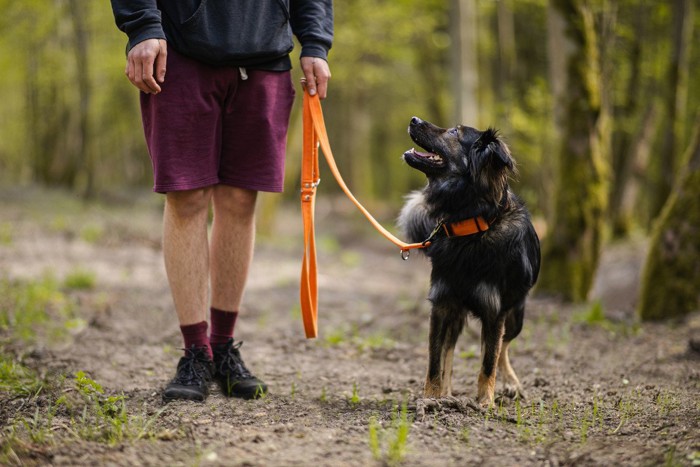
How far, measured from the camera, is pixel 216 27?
3.19 meters

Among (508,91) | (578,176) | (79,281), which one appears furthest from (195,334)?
(508,91)

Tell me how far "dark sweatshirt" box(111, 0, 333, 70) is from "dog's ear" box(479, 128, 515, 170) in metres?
1.10

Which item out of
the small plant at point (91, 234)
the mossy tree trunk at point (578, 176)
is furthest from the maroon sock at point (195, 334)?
the small plant at point (91, 234)

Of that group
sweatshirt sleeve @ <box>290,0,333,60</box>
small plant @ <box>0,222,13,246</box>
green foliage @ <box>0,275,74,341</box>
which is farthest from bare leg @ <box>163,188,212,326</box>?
small plant @ <box>0,222,13,246</box>

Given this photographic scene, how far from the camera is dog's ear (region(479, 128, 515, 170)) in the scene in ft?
10.7

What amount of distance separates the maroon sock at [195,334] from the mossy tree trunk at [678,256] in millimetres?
4025

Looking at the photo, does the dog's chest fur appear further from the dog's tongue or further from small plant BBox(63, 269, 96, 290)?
small plant BBox(63, 269, 96, 290)

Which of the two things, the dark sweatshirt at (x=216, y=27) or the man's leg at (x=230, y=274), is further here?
the man's leg at (x=230, y=274)

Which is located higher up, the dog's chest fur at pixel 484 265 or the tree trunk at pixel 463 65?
the tree trunk at pixel 463 65

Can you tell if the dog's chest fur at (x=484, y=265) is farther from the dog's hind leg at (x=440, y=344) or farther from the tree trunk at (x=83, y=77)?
the tree trunk at (x=83, y=77)

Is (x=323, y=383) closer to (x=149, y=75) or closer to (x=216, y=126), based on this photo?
(x=216, y=126)

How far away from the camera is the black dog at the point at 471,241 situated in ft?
10.9

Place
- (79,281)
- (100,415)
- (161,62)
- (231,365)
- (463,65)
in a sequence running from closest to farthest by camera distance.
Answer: (100,415), (161,62), (231,365), (79,281), (463,65)

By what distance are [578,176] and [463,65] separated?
4683 millimetres
